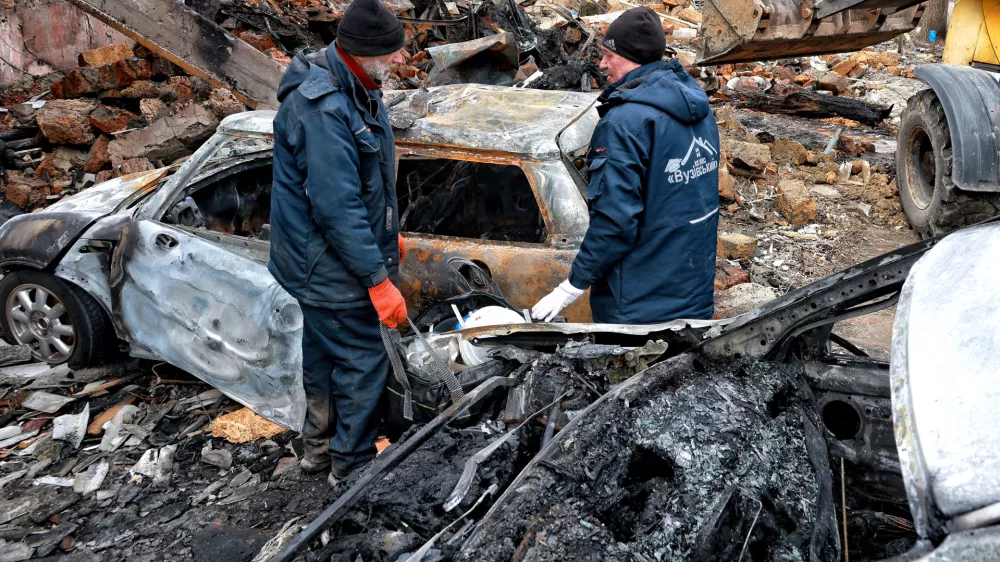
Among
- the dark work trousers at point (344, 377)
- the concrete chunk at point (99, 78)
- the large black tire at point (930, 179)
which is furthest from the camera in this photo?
the concrete chunk at point (99, 78)

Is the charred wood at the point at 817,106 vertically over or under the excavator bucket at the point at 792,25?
under

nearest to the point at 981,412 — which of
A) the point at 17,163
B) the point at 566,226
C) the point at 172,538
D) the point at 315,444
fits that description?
the point at 566,226

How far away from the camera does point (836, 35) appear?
6379 millimetres

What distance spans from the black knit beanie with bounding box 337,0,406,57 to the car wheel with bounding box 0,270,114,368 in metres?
2.61

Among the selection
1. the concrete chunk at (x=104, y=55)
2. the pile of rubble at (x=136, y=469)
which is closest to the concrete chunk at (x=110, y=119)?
the concrete chunk at (x=104, y=55)

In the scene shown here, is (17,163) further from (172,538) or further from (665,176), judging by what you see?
(665,176)

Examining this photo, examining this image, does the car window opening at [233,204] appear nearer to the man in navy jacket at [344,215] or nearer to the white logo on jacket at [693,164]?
the man in navy jacket at [344,215]

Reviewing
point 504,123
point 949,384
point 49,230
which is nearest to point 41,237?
point 49,230

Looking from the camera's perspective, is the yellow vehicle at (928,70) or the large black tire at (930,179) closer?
the yellow vehicle at (928,70)

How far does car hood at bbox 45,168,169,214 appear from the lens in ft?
14.8

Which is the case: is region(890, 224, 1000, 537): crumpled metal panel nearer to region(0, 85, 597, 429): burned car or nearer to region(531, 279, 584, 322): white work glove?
region(531, 279, 584, 322): white work glove

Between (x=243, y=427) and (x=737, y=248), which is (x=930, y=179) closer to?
(x=737, y=248)

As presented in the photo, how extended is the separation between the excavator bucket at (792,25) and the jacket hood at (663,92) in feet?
11.5

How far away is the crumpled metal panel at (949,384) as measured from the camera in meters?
1.48
